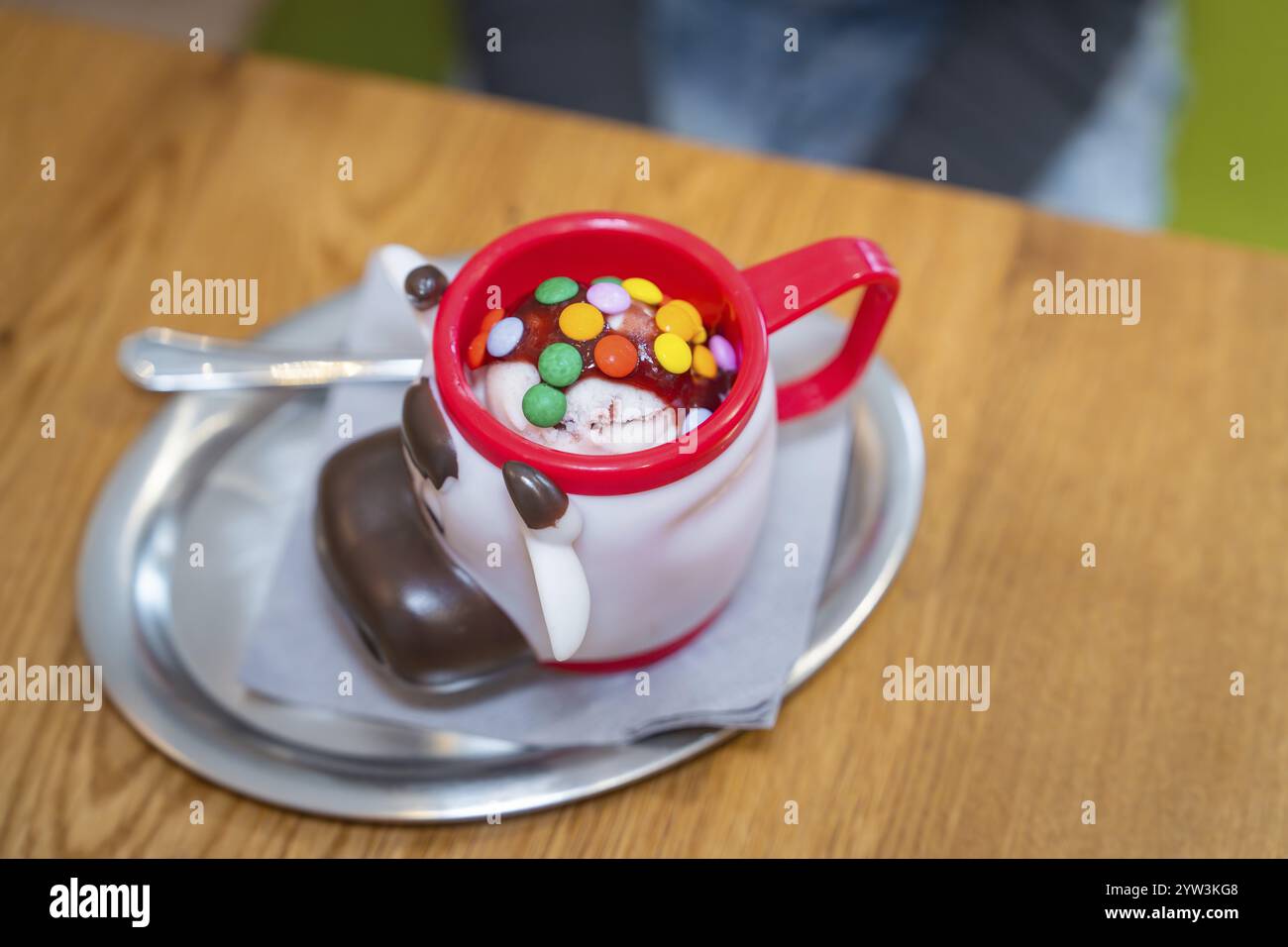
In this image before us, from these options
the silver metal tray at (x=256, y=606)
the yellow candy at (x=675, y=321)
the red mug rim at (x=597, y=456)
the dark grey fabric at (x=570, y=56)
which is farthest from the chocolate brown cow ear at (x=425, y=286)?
the dark grey fabric at (x=570, y=56)

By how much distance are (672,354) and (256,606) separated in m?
0.37

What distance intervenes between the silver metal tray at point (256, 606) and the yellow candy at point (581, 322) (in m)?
0.27

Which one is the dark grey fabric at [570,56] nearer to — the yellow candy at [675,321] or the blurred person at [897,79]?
the blurred person at [897,79]

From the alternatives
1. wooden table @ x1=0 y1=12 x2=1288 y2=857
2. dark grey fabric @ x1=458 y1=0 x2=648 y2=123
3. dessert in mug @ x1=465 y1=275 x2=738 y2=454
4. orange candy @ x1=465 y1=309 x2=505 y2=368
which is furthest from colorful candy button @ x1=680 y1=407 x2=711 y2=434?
dark grey fabric @ x1=458 y1=0 x2=648 y2=123

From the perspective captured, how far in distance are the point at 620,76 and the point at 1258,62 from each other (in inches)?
30.8

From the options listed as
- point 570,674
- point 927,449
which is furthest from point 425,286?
point 927,449

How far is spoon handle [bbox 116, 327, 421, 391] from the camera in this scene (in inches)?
32.4

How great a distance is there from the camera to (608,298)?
638 millimetres

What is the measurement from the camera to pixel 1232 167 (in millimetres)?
1398

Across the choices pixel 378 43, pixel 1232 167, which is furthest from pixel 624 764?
pixel 378 43

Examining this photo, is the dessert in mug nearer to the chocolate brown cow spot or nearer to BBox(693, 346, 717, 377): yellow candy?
BBox(693, 346, 717, 377): yellow candy

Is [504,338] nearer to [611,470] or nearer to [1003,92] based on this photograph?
[611,470]

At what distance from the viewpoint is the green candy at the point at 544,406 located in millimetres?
605

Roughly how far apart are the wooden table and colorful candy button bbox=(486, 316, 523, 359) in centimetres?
30
